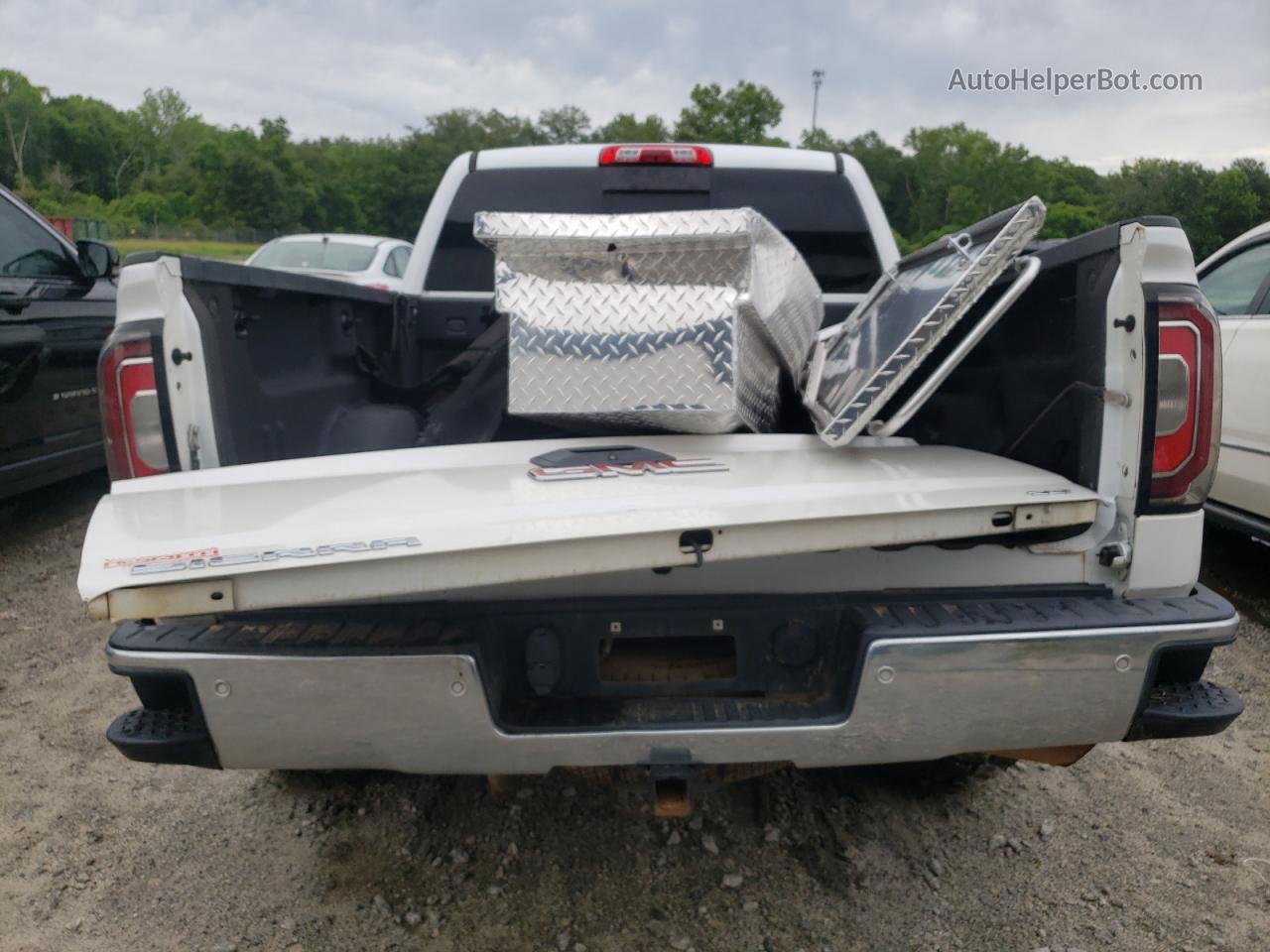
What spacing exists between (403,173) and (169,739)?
71765 millimetres

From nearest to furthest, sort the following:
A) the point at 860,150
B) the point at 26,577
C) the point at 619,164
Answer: the point at 619,164 < the point at 26,577 < the point at 860,150

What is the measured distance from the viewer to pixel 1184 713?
1896mm

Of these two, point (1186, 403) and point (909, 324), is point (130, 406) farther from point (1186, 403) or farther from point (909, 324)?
point (1186, 403)

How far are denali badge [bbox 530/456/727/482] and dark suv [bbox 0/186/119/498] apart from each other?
3893 mm

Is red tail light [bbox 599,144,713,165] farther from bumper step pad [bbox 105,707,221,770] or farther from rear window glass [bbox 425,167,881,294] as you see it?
bumper step pad [bbox 105,707,221,770]

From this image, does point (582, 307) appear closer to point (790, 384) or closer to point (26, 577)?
point (790, 384)

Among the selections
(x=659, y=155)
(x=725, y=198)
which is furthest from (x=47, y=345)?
(x=725, y=198)

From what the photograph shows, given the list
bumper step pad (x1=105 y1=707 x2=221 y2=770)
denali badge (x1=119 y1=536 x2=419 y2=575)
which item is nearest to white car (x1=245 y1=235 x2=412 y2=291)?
bumper step pad (x1=105 y1=707 x2=221 y2=770)

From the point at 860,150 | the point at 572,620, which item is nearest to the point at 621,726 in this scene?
the point at 572,620

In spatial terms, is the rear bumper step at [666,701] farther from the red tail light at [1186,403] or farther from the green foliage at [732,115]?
the green foliage at [732,115]

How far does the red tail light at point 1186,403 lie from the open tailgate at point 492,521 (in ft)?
0.60

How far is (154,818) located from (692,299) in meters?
2.23

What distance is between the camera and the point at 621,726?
189cm

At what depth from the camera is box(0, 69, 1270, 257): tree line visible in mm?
39500
